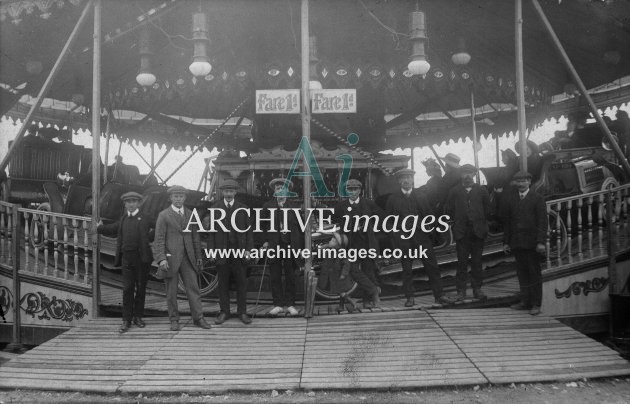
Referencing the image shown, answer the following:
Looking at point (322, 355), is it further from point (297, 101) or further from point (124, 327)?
point (297, 101)

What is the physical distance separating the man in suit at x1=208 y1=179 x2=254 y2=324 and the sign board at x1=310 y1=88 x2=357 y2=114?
1694mm

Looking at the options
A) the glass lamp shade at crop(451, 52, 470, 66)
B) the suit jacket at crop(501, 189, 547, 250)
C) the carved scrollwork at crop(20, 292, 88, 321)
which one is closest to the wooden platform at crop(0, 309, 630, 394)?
the carved scrollwork at crop(20, 292, 88, 321)

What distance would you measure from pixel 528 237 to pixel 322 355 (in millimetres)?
3447

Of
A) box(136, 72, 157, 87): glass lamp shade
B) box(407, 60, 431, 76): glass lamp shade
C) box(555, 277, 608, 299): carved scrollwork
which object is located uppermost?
box(136, 72, 157, 87): glass lamp shade

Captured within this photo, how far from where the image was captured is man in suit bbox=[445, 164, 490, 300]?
8.01 m

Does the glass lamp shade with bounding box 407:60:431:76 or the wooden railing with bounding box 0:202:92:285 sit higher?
the glass lamp shade with bounding box 407:60:431:76

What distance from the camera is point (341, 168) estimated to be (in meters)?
10.8

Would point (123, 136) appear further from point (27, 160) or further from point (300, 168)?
point (300, 168)

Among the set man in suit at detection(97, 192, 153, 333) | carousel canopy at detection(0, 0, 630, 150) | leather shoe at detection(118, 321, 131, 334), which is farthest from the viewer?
carousel canopy at detection(0, 0, 630, 150)

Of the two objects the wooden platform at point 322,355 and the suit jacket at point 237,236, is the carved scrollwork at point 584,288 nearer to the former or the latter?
the wooden platform at point 322,355

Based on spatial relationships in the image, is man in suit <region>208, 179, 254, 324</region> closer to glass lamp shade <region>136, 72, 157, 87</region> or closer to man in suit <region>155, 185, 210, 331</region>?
man in suit <region>155, 185, 210, 331</region>

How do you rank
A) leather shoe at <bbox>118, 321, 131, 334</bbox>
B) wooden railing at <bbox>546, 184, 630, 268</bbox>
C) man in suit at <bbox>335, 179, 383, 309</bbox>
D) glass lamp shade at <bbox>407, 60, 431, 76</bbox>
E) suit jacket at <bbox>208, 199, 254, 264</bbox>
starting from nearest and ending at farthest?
leather shoe at <bbox>118, 321, 131, 334</bbox>
suit jacket at <bbox>208, 199, 254, 264</bbox>
man in suit at <bbox>335, 179, 383, 309</bbox>
wooden railing at <bbox>546, 184, 630, 268</bbox>
glass lamp shade at <bbox>407, 60, 431, 76</bbox>

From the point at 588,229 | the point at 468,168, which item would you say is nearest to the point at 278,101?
the point at 468,168

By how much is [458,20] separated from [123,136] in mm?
9681
